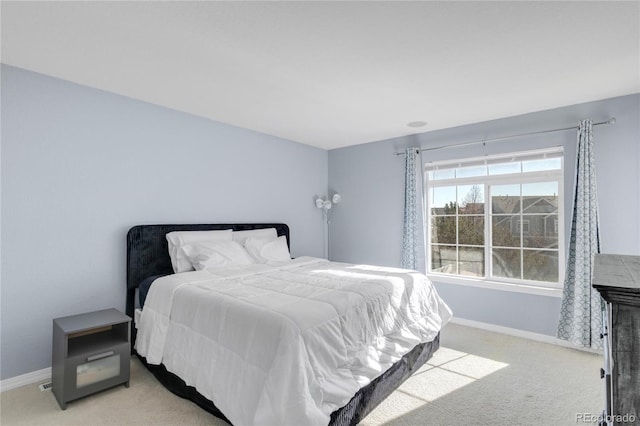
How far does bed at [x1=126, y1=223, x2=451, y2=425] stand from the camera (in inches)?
65.2

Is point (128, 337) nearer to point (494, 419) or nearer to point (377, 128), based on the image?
point (494, 419)

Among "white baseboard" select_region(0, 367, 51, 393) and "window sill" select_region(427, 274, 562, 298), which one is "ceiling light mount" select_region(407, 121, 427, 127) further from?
"white baseboard" select_region(0, 367, 51, 393)

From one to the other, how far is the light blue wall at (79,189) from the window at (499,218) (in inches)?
111

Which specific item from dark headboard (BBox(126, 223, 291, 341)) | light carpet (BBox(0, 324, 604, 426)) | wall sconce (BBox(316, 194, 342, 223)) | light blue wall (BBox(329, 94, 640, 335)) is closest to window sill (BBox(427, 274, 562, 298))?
light blue wall (BBox(329, 94, 640, 335))

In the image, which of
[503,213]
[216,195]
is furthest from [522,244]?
[216,195]

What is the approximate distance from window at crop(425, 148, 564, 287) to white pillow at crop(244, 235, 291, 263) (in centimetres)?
201

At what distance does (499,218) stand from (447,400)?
7.72 ft

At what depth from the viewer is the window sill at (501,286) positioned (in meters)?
3.41

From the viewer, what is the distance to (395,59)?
2.33 metres

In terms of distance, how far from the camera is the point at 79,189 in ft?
9.02

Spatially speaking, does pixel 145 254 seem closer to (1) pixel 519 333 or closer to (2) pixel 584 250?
(1) pixel 519 333

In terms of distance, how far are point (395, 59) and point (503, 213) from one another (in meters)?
2.46

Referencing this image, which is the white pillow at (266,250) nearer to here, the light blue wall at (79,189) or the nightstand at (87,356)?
the light blue wall at (79,189)

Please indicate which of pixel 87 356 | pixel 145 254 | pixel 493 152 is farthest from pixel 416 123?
→ pixel 87 356
